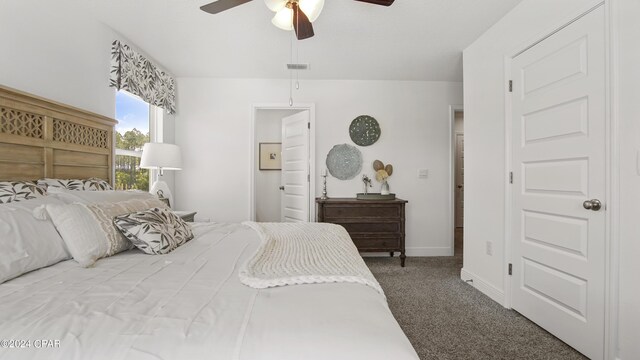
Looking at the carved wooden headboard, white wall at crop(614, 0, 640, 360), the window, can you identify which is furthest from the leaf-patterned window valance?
white wall at crop(614, 0, 640, 360)

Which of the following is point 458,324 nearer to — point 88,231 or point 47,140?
point 88,231

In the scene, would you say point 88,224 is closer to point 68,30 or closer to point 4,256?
point 4,256

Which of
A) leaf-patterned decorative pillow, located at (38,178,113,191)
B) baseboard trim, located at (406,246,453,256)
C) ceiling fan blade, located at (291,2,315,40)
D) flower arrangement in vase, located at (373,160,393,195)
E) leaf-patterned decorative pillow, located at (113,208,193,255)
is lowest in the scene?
baseboard trim, located at (406,246,453,256)

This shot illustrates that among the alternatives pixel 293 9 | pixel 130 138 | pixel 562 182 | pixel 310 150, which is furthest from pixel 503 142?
pixel 130 138

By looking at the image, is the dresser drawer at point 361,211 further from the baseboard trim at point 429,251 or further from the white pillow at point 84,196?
the white pillow at point 84,196

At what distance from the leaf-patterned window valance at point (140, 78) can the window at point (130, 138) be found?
0.66 feet

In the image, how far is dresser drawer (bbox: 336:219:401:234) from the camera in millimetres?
3574

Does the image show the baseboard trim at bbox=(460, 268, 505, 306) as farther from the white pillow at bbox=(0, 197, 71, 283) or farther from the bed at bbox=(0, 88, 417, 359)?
the white pillow at bbox=(0, 197, 71, 283)

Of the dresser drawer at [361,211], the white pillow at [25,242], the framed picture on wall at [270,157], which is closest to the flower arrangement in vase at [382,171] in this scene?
the dresser drawer at [361,211]

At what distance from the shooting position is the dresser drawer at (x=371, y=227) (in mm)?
3574

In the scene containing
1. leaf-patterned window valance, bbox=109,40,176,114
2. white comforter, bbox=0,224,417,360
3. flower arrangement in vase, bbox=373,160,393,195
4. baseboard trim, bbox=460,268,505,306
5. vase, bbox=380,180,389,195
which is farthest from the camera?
flower arrangement in vase, bbox=373,160,393,195

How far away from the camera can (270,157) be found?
5.40 meters

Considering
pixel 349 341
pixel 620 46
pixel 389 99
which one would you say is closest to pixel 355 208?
pixel 389 99

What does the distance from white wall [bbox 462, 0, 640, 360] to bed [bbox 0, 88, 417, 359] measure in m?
1.46
